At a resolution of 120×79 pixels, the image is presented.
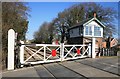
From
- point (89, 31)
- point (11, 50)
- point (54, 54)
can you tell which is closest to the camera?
point (11, 50)

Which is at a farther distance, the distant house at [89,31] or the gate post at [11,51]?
the distant house at [89,31]

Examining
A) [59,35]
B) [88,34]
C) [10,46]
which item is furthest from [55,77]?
[59,35]

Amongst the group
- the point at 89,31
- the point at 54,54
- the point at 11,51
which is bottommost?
the point at 54,54

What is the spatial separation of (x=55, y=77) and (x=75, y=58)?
7.38m

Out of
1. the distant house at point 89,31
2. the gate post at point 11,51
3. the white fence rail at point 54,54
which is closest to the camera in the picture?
the gate post at point 11,51

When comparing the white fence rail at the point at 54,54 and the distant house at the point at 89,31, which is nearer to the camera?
the white fence rail at the point at 54,54

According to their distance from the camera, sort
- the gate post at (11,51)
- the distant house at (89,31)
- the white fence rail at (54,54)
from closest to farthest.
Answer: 1. the gate post at (11,51)
2. the white fence rail at (54,54)
3. the distant house at (89,31)

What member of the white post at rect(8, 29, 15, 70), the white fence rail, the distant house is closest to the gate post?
the white post at rect(8, 29, 15, 70)

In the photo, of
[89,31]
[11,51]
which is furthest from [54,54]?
[89,31]

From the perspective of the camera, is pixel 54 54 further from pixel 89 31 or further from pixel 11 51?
pixel 89 31

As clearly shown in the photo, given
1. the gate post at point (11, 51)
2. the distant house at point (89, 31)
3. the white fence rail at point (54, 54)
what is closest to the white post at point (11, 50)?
the gate post at point (11, 51)

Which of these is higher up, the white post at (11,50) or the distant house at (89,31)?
the distant house at (89,31)

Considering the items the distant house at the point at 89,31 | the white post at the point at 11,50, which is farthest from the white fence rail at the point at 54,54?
the distant house at the point at 89,31

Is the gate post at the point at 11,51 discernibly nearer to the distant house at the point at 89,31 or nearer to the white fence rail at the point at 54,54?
the white fence rail at the point at 54,54
